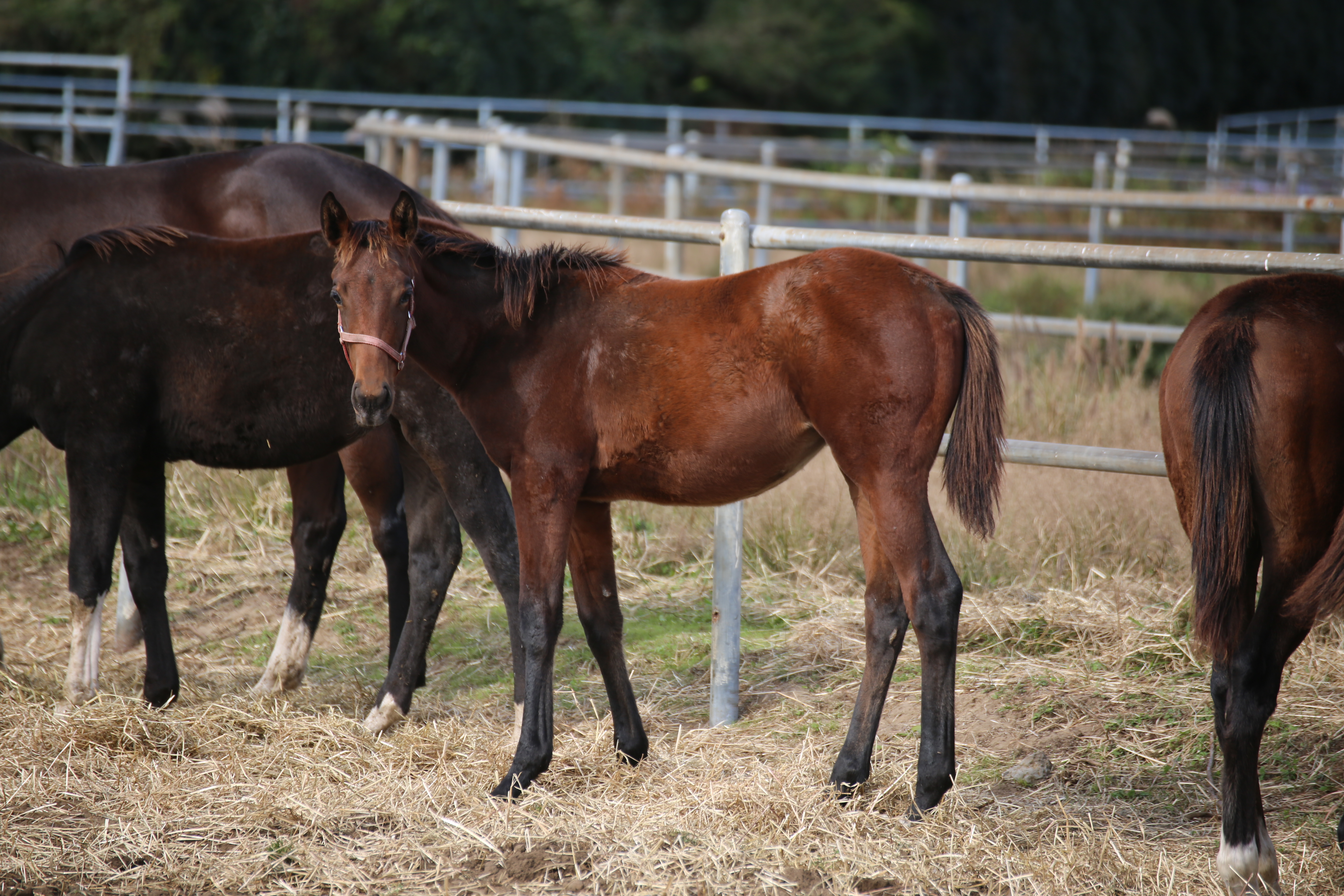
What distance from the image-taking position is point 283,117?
16094 millimetres

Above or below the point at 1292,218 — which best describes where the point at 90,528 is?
below

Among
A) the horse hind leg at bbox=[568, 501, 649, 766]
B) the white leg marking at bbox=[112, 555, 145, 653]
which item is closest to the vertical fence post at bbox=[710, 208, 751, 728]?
the horse hind leg at bbox=[568, 501, 649, 766]

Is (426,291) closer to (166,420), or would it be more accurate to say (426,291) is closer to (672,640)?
(166,420)

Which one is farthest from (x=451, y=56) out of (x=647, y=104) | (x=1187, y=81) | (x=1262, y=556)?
(x=1187, y=81)

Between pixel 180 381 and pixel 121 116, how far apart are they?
11.3m

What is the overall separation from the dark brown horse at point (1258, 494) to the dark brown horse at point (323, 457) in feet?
7.16

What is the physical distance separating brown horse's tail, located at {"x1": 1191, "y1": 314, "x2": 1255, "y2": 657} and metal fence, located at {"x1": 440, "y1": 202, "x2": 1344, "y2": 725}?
54cm

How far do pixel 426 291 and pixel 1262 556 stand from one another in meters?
2.32

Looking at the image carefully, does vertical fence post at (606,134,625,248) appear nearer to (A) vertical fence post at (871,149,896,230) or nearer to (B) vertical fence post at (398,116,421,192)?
(B) vertical fence post at (398,116,421,192)

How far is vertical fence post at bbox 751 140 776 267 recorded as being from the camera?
8.34 meters

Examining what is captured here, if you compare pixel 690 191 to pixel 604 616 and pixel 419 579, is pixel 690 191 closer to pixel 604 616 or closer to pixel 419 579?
pixel 419 579

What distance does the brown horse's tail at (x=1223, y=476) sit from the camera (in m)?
2.71

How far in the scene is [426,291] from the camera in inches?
131

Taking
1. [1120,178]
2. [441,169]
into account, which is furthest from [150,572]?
[1120,178]
